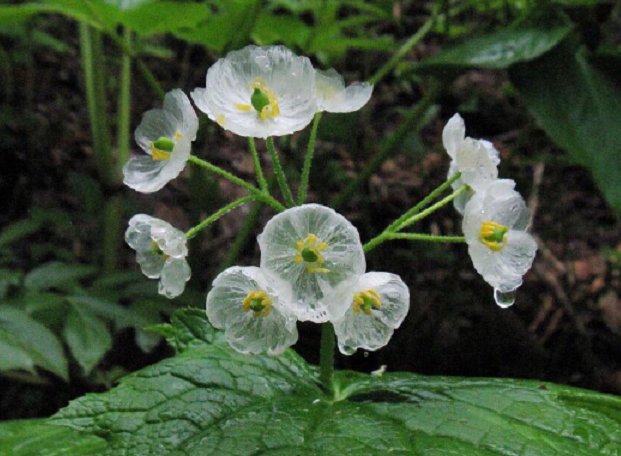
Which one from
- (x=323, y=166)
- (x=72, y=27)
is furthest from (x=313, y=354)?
(x=72, y=27)

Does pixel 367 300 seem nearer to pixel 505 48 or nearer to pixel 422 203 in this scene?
pixel 422 203

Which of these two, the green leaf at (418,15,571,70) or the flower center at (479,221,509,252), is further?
the green leaf at (418,15,571,70)

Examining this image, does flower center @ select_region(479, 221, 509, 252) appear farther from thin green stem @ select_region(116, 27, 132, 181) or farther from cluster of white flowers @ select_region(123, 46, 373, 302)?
thin green stem @ select_region(116, 27, 132, 181)

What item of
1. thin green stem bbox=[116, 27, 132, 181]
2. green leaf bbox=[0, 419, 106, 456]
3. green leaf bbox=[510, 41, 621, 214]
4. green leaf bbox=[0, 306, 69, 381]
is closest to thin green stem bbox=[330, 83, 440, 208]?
green leaf bbox=[510, 41, 621, 214]

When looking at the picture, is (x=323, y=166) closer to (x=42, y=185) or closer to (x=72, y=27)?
(x=42, y=185)

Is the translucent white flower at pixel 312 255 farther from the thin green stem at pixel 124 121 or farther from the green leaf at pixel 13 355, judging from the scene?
the thin green stem at pixel 124 121

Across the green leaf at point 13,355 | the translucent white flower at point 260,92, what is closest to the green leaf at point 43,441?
→ the green leaf at point 13,355


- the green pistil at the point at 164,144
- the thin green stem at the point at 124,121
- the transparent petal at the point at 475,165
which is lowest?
the transparent petal at the point at 475,165
